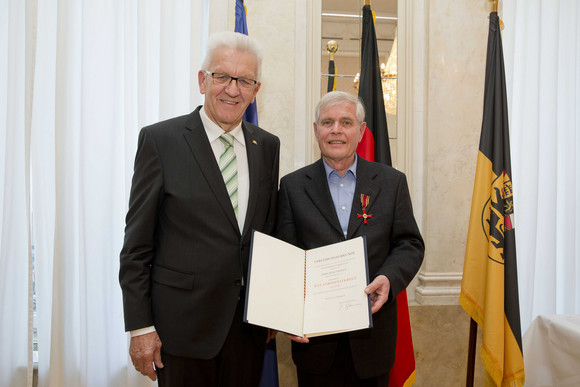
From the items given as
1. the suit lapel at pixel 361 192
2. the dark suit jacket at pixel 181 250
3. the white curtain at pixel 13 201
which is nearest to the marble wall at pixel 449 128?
the suit lapel at pixel 361 192

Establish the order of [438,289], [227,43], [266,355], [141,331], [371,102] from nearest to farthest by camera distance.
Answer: [141,331] → [227,43] → [266,355] → [371,102] → [438,289]

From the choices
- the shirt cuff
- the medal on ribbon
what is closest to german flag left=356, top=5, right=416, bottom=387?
the medal on ribbon

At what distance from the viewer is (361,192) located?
68.2 inches

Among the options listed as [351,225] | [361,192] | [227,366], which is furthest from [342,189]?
[227,366]

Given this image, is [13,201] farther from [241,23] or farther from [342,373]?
[342,373]

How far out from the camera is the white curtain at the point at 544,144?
10.1 ft

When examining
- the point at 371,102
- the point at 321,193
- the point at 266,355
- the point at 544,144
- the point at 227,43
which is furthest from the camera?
the point at 544,144

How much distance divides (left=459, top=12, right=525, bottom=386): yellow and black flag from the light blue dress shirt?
1195 mm

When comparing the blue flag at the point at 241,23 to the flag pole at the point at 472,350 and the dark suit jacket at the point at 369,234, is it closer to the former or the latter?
the dark suit jacket at the point at 369,234

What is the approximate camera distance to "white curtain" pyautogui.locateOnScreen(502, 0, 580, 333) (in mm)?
3082

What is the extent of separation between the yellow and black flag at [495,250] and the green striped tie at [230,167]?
5.83 feet

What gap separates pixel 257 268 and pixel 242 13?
189 cm

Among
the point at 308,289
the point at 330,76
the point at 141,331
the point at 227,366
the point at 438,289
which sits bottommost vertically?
the point at 438,289

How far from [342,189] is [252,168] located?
47 cm
